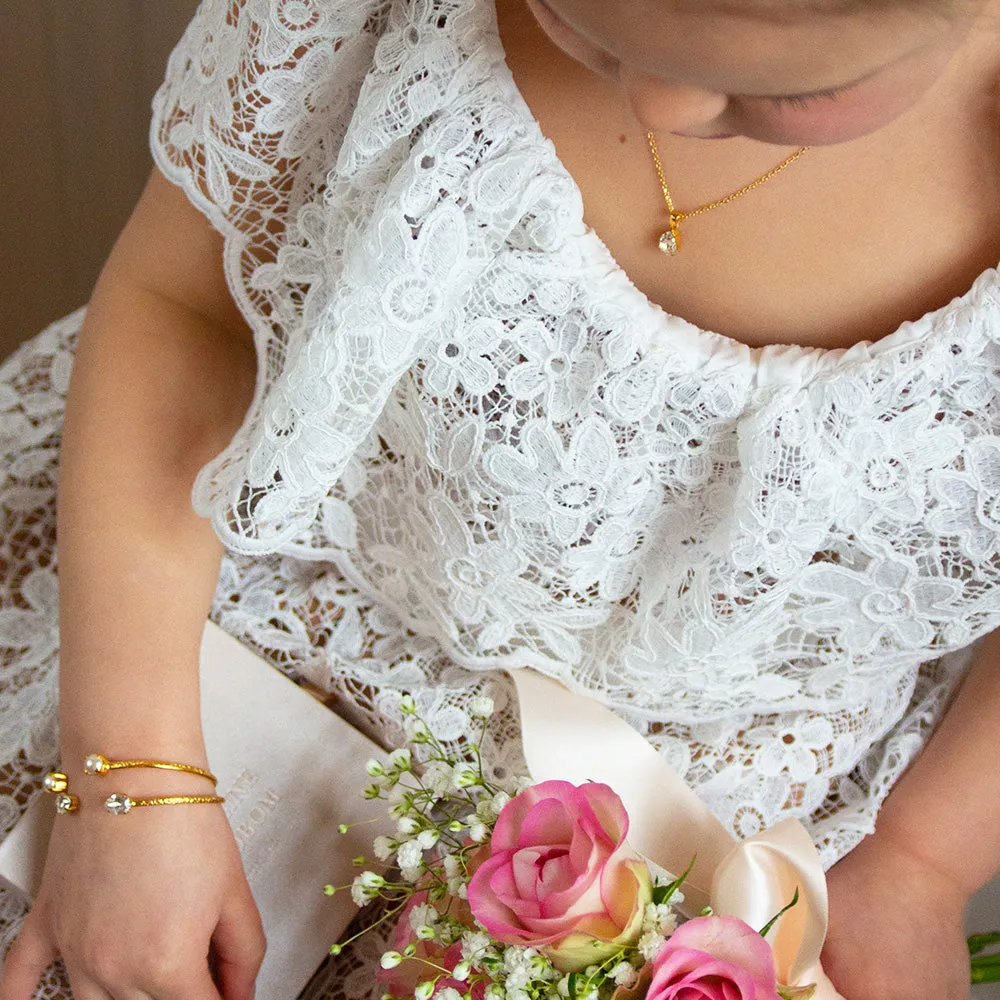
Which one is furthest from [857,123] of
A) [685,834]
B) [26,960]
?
[26,960]

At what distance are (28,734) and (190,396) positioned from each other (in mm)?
289

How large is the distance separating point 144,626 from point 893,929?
0.57m

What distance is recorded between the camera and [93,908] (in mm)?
702

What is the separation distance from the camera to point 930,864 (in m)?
0.79

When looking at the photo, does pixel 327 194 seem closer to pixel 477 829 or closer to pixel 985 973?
pixel 477 829

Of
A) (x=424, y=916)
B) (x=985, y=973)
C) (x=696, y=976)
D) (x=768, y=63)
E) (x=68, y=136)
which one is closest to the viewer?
(x=768, y=63)

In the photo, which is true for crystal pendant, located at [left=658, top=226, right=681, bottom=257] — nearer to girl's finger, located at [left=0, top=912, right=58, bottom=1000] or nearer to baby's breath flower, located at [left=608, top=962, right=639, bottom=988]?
baby's breath flower, located at [left=608, top=962, right=639, bottom=988]

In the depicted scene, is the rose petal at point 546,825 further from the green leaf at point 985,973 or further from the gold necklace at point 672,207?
the green leaf at point 985,973

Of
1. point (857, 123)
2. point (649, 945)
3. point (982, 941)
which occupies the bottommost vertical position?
point (982, 941)

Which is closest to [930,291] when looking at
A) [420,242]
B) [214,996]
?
[420,242]

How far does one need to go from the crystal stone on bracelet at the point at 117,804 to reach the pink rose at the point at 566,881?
11.0 inches

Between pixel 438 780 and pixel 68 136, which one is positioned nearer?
pixel 438 780

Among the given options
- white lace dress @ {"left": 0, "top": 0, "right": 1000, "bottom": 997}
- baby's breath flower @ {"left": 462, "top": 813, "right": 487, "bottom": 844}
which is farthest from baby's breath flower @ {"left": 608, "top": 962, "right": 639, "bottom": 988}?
white lace dress @ {"left": 0, "top": 0, "right": 1000, "bottom": 997}

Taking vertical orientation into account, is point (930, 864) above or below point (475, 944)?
below
